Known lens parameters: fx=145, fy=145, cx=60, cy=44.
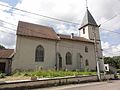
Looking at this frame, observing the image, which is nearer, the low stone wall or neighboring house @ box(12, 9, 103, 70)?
the low stone wall

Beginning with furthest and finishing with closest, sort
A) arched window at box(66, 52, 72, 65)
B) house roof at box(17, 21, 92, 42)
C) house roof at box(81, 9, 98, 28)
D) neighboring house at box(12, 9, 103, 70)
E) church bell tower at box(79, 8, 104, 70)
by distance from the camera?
house roof at box(81, 9, 98, 28)
church bell tower at box(79, 8, 104, 70)
arched window at box(66, 52, 72, 65)
house roof at box(17, 21, 92, 42)
neighboring house at box(12, 9, 103, 70)

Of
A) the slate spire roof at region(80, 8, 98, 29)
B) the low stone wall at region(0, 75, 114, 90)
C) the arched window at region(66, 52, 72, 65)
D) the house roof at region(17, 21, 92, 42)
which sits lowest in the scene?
the low stone wall at region(0, 75, 114, 90)

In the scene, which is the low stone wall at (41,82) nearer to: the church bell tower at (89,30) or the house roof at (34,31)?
the house roof at (34,31)

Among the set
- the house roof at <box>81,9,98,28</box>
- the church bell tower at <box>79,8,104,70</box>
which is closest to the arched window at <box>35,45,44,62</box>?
the church bell tower at <box>79,8,104,70</box>

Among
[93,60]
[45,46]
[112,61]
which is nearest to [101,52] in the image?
[93,60]

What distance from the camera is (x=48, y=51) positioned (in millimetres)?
27641

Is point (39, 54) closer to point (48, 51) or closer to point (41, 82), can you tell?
point (48, 51)

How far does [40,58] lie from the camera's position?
26656 mm

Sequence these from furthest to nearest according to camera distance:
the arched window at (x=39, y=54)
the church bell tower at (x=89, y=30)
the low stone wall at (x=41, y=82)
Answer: the church bell tower at (x=89, y=30), the arched window at (x=39, y=54), the low stone wall at (x=41, y=82)

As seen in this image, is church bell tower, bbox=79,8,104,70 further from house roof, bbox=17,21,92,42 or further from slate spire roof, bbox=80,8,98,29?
house roof, bbox=17,21,92,42

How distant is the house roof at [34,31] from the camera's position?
85.2 feet

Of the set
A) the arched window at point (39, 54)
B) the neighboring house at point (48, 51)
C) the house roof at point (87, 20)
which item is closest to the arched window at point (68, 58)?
the neighboring house at point (48, 51)

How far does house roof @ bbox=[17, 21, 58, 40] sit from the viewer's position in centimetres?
2597

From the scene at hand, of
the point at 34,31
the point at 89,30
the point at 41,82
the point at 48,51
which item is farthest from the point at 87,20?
the point at 41,82
